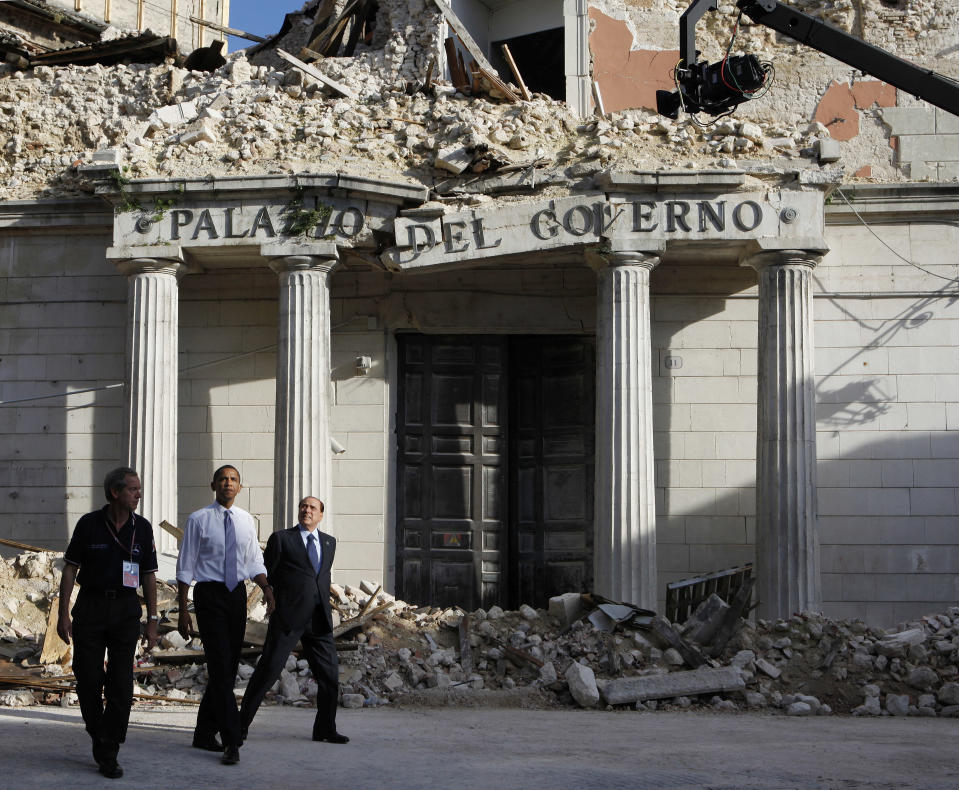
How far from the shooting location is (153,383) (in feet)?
47.3

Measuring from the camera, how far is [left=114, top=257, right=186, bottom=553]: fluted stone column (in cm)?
1425

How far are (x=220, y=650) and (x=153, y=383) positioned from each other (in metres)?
7.83

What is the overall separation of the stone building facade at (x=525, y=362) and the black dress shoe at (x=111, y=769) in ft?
25.3

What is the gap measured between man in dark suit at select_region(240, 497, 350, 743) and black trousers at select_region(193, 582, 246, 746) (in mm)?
210

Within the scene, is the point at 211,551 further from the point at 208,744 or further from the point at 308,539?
the point at 208,744

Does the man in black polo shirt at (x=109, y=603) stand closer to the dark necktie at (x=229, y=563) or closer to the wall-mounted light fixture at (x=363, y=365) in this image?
the dark necktie at (x=229, y=563)

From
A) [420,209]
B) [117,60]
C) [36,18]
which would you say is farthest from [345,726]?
[36,18]

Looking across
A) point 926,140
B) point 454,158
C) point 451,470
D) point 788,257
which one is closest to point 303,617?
point 454,158

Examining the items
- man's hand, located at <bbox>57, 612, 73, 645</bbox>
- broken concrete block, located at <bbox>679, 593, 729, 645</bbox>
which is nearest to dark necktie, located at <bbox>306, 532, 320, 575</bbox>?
man's hand, located at <bbox>57, 612, 73, 645</bbox>

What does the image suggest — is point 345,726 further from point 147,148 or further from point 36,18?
point 36,18

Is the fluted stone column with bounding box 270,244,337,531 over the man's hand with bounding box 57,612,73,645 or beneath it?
over

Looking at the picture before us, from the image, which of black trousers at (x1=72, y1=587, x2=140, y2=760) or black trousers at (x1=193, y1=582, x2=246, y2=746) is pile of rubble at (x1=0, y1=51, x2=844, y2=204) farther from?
black trousers at (x1=72, y1=587, x2=140, y2=760)

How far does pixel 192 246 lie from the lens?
47.3 feet

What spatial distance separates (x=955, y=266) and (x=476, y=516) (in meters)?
6.69
